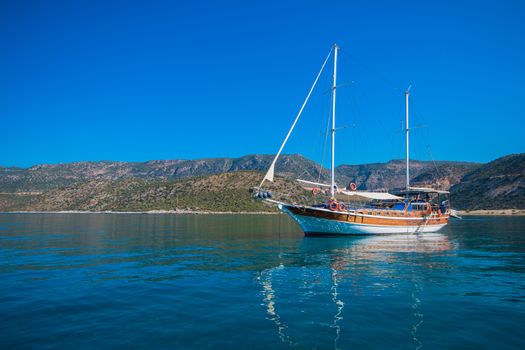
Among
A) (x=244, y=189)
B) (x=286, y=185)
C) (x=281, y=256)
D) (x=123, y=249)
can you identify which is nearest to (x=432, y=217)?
(x=281, y=256)

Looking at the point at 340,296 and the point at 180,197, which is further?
the point at 180,197

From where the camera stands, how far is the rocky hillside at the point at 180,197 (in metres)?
159

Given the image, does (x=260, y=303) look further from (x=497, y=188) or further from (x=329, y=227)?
(x=497, y=188)

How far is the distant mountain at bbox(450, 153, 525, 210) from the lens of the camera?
461 feet

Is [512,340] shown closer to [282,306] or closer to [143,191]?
[282,306]

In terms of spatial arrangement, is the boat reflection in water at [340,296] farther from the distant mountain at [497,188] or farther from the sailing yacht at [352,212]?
the distant mountain at [497,188]

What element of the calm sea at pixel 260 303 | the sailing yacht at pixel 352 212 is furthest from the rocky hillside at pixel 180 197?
the calm sea at pixel 260 303

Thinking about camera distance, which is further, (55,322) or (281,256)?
(281,256)

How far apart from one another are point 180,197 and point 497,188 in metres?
136

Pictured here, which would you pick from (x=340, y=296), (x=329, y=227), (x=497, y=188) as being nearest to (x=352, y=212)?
(x=329, y=227)

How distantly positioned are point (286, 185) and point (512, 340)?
152m

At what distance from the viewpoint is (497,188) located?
5955 inches

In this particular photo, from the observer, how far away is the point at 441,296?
49.9 ft

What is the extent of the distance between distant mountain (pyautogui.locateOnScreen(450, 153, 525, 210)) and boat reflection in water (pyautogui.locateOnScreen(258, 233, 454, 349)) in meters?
140
